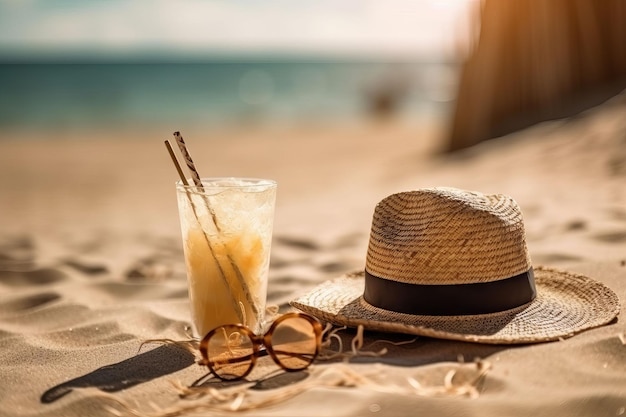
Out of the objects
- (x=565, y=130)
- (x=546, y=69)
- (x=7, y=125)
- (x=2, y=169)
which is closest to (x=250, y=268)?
(x=565, y=130)

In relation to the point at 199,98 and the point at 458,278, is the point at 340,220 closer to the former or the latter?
the point at 458,278

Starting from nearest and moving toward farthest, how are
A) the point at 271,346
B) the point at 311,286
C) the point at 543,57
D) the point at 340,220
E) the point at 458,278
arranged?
1. the point at 271,346
2. the point at 458,278
3. the point at 311,286
4. the point at 340,220
5. the point at 543,57

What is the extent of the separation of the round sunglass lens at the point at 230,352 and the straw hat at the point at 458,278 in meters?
0.31

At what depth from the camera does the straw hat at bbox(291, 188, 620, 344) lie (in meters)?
2.18

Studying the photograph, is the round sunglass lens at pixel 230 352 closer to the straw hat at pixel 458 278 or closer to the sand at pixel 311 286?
the sand at pixel 311 286

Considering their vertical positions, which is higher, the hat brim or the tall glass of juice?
the tall glass of juice

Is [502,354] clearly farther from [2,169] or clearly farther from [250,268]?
[2,169]

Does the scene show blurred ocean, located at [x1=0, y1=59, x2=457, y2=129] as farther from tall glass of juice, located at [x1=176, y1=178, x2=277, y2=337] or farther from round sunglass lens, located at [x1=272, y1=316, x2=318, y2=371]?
round sunglass lens, located at [x1=272, y1=316, x2=318, y2=371]

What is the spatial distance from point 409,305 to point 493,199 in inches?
16.8

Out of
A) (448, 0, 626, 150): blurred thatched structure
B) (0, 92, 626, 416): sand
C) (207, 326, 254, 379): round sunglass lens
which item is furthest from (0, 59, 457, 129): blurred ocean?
(207, 326, 254, 379): round sunglass lens

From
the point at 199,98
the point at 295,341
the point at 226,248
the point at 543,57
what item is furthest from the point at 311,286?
the point at 199,98

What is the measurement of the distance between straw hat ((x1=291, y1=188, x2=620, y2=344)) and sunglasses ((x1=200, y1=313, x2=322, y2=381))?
0.19 m

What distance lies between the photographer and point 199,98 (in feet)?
103

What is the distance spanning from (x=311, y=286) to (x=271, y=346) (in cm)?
119
